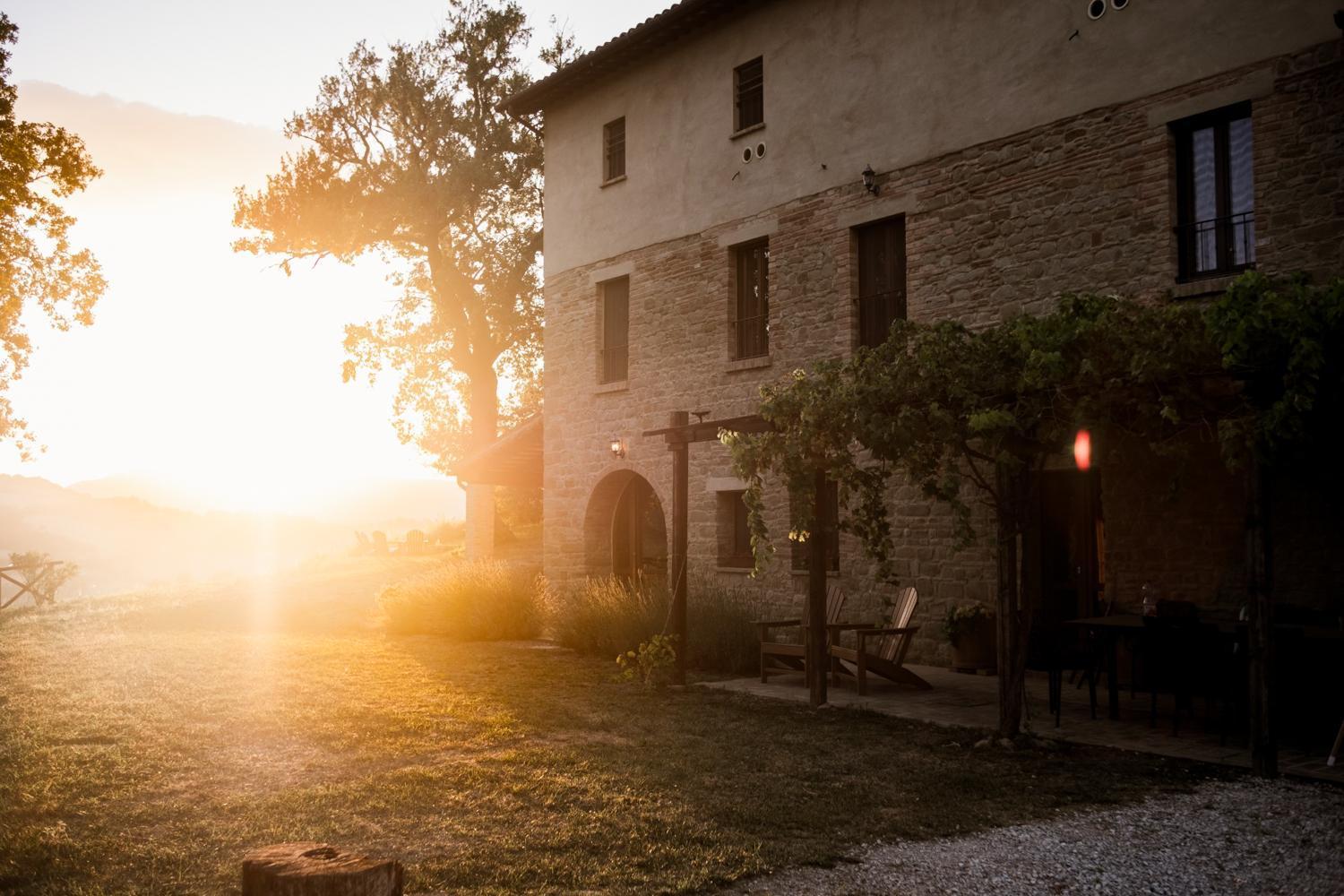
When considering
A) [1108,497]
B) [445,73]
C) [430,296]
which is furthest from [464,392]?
[1108,497]

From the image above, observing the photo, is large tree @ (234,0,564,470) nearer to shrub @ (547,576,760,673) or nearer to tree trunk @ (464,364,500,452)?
tree trunk @ (464,364,500,452)

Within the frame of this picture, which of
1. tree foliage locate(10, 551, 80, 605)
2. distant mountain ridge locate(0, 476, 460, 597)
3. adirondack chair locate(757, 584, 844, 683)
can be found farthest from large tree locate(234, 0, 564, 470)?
distant mountain ridge locate(0, 476, 460, 597)

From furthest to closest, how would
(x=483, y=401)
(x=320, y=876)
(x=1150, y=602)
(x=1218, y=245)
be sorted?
(x=483, y=401)
(x=1218, y=245)
(x=1150, y=602)
(x=320, y=876)

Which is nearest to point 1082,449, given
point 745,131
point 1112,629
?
point 1112,629

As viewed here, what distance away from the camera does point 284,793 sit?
554cm

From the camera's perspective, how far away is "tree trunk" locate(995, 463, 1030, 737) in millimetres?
6820

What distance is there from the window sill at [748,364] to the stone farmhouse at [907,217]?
3 centimetres

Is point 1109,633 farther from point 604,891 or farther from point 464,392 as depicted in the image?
point 464,392

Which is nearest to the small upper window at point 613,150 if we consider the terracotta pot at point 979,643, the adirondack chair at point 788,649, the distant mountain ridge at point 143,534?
the adirondack chair at point 788,649

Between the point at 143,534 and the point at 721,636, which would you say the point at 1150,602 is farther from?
the point at 143,534

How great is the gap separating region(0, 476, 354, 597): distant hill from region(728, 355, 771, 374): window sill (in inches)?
1520

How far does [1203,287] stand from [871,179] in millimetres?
3903

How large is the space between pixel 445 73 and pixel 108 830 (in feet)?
70.2

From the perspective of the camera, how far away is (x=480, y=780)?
5871mm
